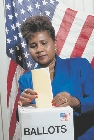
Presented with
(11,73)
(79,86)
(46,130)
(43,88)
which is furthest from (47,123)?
(11,73)

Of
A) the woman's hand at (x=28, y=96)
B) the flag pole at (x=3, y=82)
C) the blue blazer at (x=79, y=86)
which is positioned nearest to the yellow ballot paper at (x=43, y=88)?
the woman's hand at (x=28, y=96)

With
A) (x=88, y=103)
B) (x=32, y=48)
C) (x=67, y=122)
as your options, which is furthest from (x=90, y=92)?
(x=32, y=48)

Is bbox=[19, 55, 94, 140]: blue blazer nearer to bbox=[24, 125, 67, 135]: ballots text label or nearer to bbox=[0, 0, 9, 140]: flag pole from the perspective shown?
bbox=[24, 125, 67, 135]: ballots text label

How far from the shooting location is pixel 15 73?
5.78ft

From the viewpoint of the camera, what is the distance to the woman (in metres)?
1.12

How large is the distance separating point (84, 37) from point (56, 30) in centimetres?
23

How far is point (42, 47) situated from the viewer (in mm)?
1207

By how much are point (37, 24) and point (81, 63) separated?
327mm

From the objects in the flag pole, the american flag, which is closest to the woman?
the american flag

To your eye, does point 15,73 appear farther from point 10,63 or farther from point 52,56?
point 52,56

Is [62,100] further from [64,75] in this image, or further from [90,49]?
[90,49]

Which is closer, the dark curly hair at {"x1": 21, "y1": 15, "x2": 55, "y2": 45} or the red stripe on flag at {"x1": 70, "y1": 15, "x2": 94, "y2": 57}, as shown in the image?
the dark curly hair at {"x1": 21, "y1": 15, "x2": 55, "y2": 45}

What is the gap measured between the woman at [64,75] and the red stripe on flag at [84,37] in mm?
493

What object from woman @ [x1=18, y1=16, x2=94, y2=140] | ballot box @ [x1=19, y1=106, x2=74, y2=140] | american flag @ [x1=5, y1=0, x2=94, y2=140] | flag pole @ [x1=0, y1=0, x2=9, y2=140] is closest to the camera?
ballot box @ [x1=19, y1=106, x2=74, y2=140]
